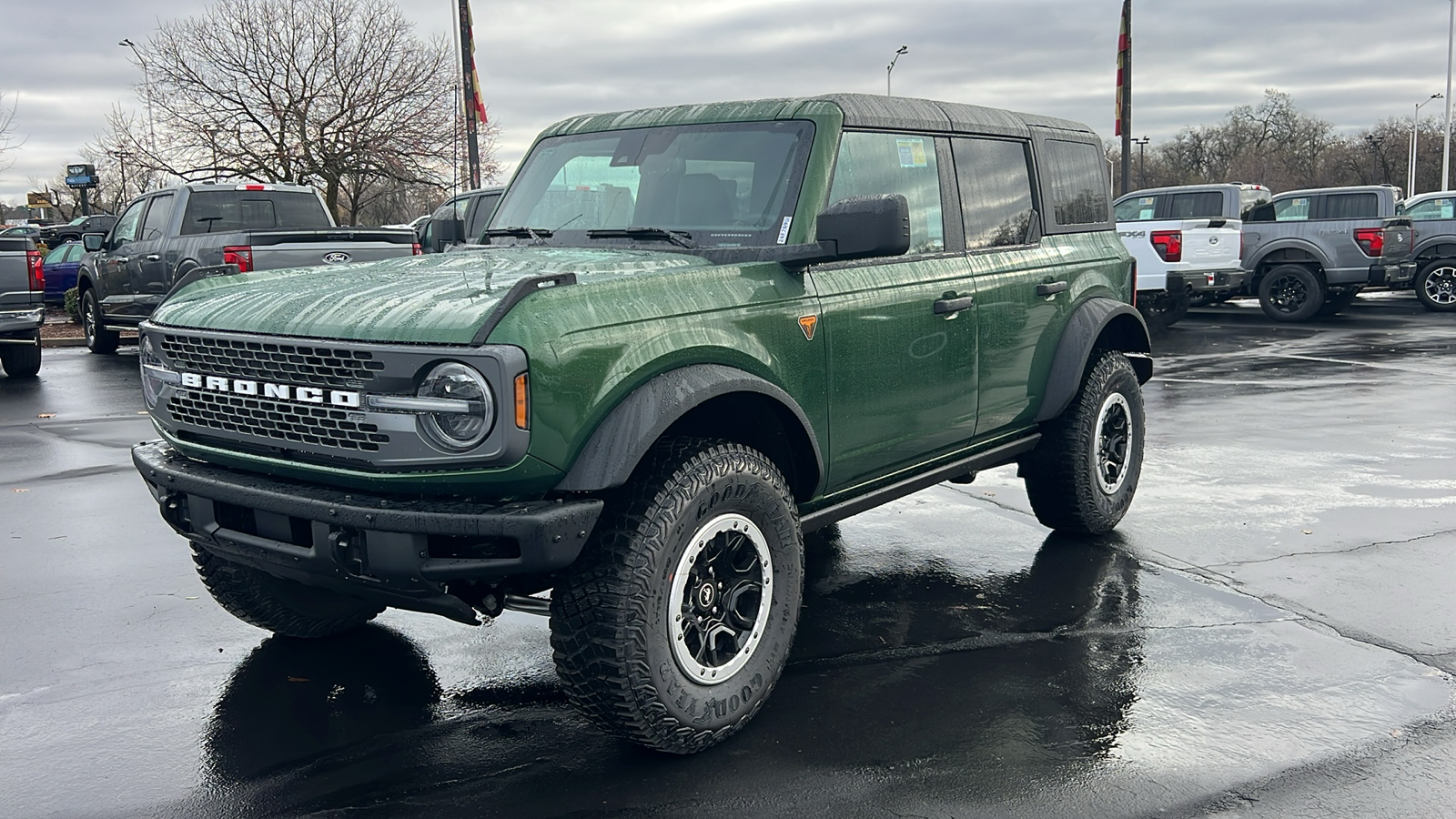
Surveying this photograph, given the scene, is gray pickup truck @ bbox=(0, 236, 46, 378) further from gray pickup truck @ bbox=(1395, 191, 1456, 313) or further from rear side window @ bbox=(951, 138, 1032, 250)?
gray pickup truck @ bbox=(1395, 191, 1456, 313)

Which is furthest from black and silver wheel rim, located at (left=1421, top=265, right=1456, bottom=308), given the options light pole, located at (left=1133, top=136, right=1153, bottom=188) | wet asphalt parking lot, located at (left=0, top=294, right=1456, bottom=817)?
light pole, located at (left=1133, top=136, right=1153, bottom=188)

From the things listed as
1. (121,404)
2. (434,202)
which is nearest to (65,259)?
(121,404)

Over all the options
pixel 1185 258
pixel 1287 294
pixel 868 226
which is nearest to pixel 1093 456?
pixel 868 226

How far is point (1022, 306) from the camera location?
5340 mm

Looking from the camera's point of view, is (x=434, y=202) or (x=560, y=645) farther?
(x=434, y=202)

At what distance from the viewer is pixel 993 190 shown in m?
5.39

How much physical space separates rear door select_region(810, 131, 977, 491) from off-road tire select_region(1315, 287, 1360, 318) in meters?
16.7

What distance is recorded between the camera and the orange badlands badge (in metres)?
4.08

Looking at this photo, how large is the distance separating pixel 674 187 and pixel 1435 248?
64.0ft

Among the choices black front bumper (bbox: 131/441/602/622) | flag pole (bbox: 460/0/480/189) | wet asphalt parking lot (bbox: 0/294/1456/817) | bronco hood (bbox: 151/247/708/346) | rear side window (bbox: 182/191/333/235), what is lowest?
wet asphalt parking lot (bbox: 0/294/1456/817)

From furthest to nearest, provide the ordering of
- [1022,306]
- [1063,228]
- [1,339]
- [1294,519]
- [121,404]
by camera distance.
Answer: [1,339] → [121,404] → [1294,519] → [1063,228] → [1022,306]

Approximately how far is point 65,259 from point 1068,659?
26834 millimetres

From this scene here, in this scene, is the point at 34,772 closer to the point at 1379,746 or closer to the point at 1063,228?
the point at 1379,746

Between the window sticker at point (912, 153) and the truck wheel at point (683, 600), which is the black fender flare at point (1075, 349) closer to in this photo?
the window sticker at point (912, 153)
